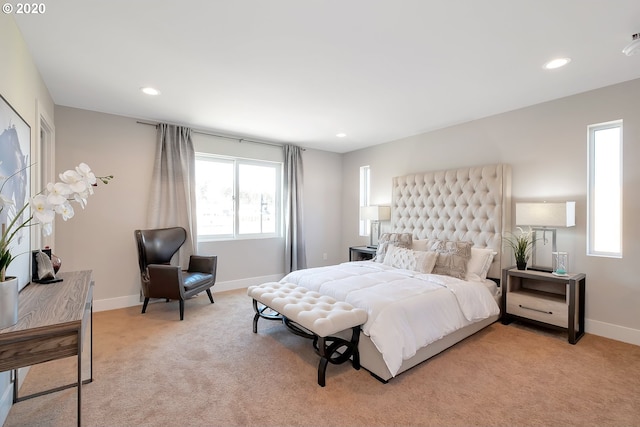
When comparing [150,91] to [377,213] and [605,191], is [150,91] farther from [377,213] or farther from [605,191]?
[605,191]

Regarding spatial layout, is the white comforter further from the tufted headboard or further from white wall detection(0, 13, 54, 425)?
white wall detection(0, 13, 54, 425)

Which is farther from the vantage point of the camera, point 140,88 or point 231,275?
point 231,275

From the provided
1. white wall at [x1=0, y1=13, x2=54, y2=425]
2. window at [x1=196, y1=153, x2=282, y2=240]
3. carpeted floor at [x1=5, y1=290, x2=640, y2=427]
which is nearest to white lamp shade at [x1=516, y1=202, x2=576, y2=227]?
carpeted floor at [x1=5, y1=290, x2=640, y2=427]

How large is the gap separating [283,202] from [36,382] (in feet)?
12.7

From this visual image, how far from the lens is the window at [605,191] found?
303 cm

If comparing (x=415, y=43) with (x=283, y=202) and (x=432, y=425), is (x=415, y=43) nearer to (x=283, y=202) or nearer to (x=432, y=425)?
(x=432, y=425)

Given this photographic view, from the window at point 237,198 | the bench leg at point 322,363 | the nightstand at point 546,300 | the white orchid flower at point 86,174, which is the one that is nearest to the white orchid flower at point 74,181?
the white orchid flower at point 86,174

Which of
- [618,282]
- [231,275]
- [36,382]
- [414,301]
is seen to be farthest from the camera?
[231,275]

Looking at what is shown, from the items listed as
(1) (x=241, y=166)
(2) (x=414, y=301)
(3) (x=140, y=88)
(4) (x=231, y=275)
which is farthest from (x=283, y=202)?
(2) (x=414, y=301)

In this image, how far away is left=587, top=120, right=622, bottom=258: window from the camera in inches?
119

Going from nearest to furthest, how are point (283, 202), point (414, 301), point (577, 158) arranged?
1. point (414, 301)
2. point (577, 158)
3. point (283, 202)

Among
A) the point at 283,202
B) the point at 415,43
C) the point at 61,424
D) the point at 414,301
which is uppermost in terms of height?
the point at 415,43

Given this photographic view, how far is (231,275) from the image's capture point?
4.93 metres

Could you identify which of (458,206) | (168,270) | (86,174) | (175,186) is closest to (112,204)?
(175,186)
